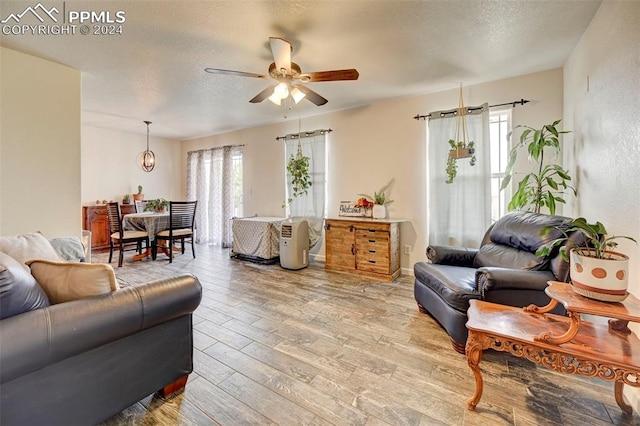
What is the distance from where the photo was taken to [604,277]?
1.29 m

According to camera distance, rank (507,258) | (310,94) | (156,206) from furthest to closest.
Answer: (156,206) < (310,94) < (507,258)

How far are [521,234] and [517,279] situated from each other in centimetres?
64

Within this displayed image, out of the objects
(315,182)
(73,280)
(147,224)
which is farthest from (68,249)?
(315,182)

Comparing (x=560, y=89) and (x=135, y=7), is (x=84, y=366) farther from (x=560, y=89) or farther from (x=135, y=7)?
(x=560, y=89)

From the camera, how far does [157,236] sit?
4.73 meters

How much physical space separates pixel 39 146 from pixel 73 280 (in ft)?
8.27

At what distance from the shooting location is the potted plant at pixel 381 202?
4.02 metres

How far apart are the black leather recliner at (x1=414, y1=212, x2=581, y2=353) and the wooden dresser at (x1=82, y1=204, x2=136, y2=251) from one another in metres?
5.59

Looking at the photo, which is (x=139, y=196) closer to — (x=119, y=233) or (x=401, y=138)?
(x=119, y=233)

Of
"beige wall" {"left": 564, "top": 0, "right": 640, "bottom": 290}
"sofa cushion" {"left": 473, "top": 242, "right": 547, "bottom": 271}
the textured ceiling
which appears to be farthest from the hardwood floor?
the textured ceiling

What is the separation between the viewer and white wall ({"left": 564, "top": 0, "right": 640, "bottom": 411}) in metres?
1.56

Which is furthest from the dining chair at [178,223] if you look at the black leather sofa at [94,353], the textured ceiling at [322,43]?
the black leather sofa at [94,353]

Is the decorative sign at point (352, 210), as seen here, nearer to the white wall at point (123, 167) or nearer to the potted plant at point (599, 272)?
the potted plant at point (599, 272)

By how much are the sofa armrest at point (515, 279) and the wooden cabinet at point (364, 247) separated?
69.0 inches
